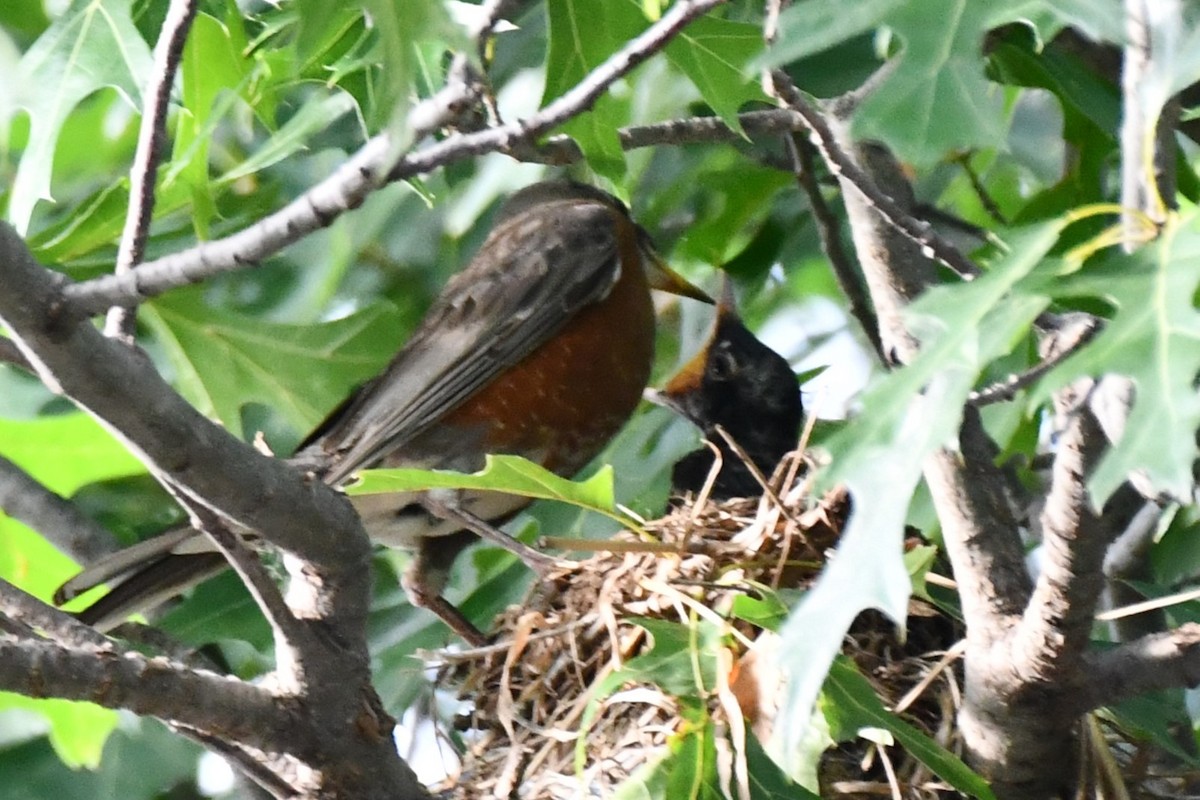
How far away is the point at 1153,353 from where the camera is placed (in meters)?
1.04

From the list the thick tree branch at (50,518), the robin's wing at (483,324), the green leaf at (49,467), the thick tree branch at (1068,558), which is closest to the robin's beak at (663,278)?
the robin's wing at (483,324)

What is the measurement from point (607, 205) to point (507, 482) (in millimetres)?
1369

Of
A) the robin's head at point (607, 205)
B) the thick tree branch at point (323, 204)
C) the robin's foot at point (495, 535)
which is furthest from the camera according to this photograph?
the robin's head at point (607, 205)

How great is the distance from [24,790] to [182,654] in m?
0.81

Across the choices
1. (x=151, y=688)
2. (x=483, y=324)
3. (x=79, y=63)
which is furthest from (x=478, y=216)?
(x=151, y=688)

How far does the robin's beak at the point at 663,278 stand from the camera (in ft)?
10.6

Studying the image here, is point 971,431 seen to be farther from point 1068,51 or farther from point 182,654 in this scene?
point 182,654

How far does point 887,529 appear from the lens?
1.16m

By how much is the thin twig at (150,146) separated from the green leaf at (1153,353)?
2.96 ft

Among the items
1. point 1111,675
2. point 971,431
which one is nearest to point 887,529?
point 1111,675

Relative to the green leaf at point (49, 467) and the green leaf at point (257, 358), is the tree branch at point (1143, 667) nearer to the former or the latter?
the green leaf at point (257, 358)

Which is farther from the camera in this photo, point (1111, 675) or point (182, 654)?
point (182, 654)

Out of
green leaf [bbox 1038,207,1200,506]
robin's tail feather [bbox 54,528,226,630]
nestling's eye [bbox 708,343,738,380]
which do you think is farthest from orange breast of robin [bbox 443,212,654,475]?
green leaf [bbox 1038,207,1200,506]

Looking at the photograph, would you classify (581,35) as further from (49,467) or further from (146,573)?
(49,467)
